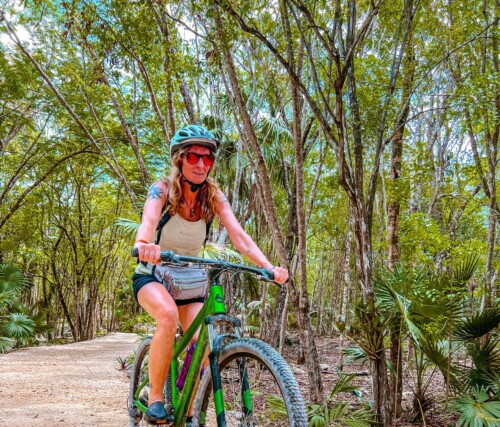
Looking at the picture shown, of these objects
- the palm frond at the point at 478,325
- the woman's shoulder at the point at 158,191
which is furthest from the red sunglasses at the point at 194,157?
the palm frond at the point at 478,325

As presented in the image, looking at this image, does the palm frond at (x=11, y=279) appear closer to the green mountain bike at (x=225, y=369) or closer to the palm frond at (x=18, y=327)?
the palm frond at (x=18, y=327)

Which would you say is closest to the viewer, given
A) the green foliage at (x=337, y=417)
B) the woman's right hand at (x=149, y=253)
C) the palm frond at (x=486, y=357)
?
the woman's right hand at (x=149, y=253)

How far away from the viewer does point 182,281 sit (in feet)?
9.14

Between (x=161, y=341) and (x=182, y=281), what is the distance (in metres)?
0.42

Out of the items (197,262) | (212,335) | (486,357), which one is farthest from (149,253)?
(486,357)

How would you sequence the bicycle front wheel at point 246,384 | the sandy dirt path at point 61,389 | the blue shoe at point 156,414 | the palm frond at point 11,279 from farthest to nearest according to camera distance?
the palm frond at point 11,279, the sandy dirt path at point 61,389, the blue shoe at point 156,414, the bicycle front wheel at point 246,384

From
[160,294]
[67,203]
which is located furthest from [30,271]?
[160,294]

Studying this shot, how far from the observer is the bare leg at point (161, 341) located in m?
2.49

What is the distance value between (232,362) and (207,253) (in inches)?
183

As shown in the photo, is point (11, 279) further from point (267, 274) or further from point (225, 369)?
point (267, 274)

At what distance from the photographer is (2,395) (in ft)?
20.6

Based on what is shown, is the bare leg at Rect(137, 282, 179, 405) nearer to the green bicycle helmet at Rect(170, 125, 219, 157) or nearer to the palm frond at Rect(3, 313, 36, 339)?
the green bicycle helmet at Rect(170, 125, 219, 157)

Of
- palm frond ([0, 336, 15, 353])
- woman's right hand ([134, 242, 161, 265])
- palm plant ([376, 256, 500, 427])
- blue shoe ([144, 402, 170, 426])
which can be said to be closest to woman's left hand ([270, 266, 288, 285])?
woman's right hand ([134, 242, 161, 265])

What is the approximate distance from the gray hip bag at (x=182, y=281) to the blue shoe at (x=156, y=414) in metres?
0.64
